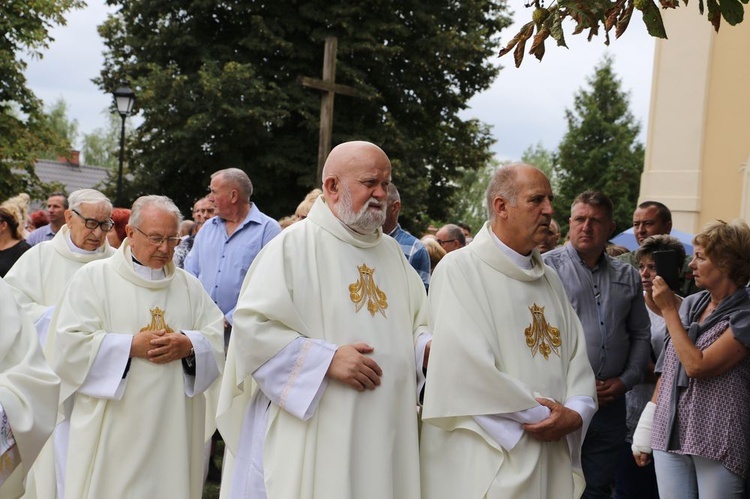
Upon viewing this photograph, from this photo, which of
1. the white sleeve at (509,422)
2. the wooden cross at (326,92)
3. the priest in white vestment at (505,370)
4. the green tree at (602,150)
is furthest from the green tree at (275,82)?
the green tree at (602,150)


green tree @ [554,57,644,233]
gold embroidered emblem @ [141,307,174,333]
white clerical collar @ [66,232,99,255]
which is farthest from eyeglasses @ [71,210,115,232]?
green tree @ [554,57,644,233]

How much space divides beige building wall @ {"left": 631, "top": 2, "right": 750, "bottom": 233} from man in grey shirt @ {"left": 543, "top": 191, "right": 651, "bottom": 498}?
9.64 m

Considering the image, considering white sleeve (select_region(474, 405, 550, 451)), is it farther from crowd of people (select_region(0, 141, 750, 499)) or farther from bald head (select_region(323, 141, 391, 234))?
bald head (select_region(323, 141, 391, 234))

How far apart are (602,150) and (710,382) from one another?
43.3 m

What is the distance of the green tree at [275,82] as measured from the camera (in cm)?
2117

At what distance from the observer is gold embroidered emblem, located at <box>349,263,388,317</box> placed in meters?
4.67

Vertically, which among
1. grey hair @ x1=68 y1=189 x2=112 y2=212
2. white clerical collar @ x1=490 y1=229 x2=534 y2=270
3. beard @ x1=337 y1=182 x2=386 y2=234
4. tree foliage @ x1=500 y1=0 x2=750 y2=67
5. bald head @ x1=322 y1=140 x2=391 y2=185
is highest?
tree foliage @ x1=500 y1=0 x2=750 y2=67

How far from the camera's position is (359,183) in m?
4.63

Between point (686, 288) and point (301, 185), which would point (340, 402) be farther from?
point (301, 185)

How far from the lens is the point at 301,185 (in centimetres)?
2145

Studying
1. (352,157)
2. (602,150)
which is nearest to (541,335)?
(352,157)

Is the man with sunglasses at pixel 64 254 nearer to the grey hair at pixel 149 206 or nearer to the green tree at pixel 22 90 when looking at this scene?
the grey hair at pixel 149 206

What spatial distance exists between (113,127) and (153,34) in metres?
42.2

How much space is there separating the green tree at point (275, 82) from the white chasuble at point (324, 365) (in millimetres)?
15866
